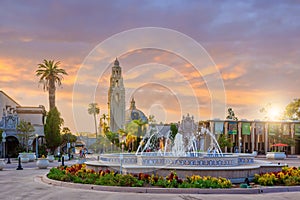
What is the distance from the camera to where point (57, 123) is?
199 feet

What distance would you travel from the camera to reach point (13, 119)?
63.4 m

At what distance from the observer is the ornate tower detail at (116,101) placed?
4456 inches

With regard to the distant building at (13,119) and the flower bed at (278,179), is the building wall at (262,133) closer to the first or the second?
the distant building at (13,119)

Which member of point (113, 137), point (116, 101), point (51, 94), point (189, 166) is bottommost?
point (113, 137)

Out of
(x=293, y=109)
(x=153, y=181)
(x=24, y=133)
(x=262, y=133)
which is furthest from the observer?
(x=293, y=109)

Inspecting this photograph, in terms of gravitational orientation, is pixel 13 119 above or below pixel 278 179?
above

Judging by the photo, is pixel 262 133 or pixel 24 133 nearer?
pixel 24 133

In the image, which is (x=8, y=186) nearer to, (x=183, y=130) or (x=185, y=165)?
(x=185, y=165)

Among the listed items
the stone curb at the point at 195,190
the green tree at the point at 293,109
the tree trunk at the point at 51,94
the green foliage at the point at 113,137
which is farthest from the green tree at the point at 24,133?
the green tree at the point at 293,109

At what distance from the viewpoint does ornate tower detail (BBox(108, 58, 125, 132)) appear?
113 m

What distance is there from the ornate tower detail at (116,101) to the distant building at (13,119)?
1242 inches

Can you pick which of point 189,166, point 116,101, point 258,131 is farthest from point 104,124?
point 189,166

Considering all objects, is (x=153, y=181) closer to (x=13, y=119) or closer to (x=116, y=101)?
(x=13, y=119)

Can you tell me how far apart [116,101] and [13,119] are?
46.6 m
